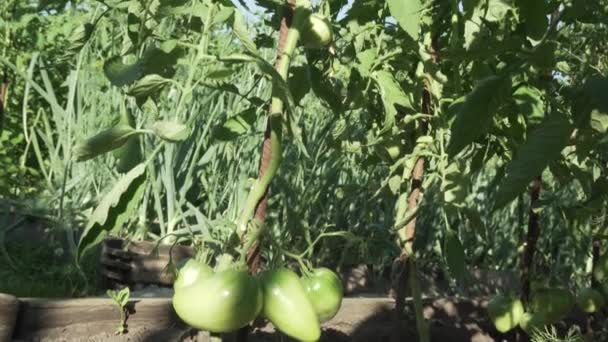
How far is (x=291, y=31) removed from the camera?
88 cm

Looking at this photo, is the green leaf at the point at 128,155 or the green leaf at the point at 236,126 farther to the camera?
the green leaf at the point at 236,126

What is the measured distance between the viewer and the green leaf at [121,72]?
0.87 m

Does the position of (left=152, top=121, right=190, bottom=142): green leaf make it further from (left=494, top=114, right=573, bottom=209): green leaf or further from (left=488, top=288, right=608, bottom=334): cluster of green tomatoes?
(left=488, top=288, right=608, bottom=334): cluster of green tomatoes

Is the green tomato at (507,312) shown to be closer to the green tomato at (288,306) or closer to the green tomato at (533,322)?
the green tomato at (533,322)

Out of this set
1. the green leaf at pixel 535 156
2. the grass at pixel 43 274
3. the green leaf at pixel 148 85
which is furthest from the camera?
the grass at pixel 43 274

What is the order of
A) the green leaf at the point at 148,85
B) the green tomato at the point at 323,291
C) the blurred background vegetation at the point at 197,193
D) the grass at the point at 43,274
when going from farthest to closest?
1. the blurred background vegetation at the point at 197,193
2. the grass at the point at 43,274
3. the green tomato at the point at 323,291
4. the green leaf at the point at 148,85

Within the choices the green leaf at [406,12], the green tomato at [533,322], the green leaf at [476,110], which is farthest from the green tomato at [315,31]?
the green tomato at [533,322]

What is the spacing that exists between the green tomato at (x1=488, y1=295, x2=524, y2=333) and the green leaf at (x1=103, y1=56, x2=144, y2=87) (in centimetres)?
120

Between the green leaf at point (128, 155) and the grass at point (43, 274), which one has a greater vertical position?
the green leaf at point (128, 155)

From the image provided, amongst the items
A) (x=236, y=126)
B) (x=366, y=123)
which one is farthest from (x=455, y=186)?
(x=366, y=123)

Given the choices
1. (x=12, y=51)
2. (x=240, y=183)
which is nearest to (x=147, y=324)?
(x=240, y=183)

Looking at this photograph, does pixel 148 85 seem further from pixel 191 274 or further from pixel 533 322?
pixel 533 322

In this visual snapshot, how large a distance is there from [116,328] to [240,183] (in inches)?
36.0

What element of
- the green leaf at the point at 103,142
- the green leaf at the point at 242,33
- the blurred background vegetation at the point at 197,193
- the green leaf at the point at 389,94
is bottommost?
the blurred background vegetation at the point at 197,193
